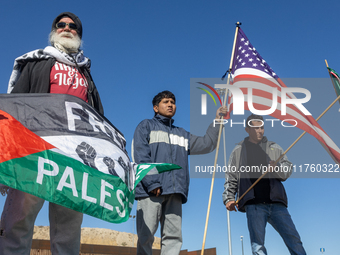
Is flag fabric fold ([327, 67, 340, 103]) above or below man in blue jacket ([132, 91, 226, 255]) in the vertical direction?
above

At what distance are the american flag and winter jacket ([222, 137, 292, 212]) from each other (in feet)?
1.84

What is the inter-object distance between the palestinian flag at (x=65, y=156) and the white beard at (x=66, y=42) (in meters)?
0.75

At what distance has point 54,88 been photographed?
11.4 ft

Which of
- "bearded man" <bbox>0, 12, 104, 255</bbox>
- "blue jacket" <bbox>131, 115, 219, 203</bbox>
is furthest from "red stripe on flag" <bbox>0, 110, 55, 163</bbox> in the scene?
"blue jacket" <bbox>131, 115, 219, 203</bbox>

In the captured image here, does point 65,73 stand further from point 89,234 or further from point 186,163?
point 89,234

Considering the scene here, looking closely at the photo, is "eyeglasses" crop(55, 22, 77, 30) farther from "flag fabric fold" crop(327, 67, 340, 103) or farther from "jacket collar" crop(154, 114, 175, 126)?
"flag fabric fold" crop(327, 67, 340, 103)

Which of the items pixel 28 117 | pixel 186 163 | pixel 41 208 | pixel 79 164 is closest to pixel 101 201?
pixel 79 164

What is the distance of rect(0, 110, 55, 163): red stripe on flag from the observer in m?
2.59

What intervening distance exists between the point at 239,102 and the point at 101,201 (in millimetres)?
3570

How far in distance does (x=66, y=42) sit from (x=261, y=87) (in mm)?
3214

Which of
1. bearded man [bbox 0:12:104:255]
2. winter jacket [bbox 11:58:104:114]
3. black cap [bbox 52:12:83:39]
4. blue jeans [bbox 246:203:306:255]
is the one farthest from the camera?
blue jeans [bbox 246:203:306:255]

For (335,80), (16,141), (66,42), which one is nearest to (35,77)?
(66,42)

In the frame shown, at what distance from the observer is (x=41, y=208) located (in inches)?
115

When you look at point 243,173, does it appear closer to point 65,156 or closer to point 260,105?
point 260,105
